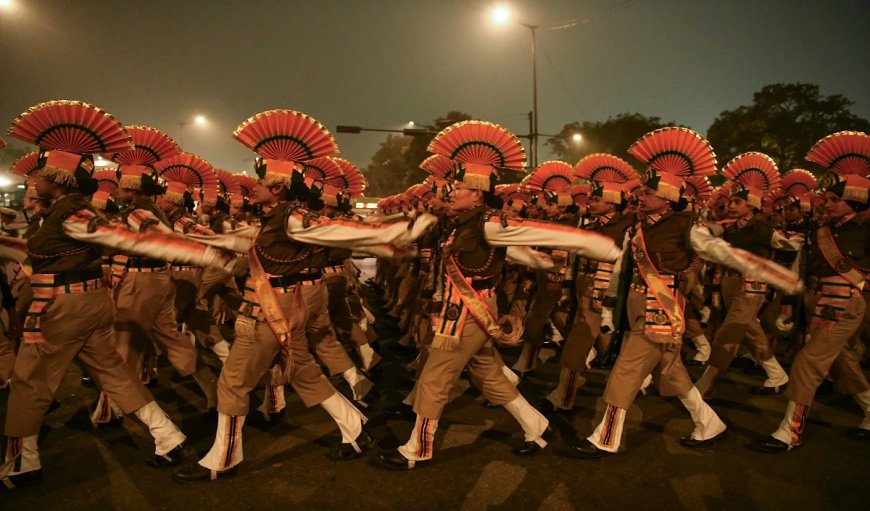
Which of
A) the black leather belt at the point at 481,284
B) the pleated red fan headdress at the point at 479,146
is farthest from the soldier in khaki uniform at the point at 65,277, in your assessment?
the pleated red fan headdress at the point at 479,146

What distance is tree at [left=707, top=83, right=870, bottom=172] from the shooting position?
2219 centimetres

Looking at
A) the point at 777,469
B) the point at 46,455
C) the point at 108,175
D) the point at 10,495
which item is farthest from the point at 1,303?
the point at 777,469

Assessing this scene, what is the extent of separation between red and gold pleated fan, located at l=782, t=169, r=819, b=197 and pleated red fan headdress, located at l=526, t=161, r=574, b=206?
349 cm

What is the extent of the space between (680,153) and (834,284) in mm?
2029

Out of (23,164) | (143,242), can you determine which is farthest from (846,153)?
(23,164)

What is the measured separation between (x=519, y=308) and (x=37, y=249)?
604cm

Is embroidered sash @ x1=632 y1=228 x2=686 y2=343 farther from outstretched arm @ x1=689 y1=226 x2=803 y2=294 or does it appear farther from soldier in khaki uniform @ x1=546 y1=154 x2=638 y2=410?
outstretched arm @ x1=689 y1=226 x2=803 y2=294

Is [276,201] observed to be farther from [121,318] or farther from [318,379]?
[121,318]

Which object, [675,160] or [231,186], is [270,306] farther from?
[231,186]

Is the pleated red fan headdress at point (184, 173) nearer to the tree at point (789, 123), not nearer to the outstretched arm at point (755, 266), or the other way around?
the outstretched arm at point (755, 266)

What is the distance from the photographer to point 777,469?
4.54 m

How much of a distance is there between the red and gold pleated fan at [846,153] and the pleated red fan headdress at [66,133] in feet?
21.6

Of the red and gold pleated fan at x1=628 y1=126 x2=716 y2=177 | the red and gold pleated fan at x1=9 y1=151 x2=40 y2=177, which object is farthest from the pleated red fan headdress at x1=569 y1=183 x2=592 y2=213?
the red and gold pleated fan at x1=9 y1=151 x2=40 y2=177

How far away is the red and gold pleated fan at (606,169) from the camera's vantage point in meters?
7.41
